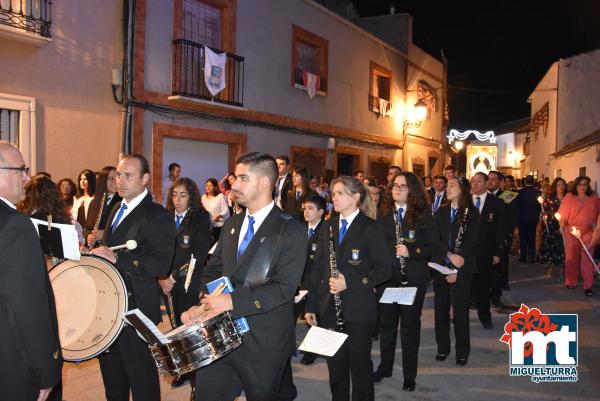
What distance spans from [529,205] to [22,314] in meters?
12.3

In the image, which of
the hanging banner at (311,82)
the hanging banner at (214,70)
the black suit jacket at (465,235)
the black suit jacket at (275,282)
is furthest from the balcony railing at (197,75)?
the black suit jacket at (275,282)

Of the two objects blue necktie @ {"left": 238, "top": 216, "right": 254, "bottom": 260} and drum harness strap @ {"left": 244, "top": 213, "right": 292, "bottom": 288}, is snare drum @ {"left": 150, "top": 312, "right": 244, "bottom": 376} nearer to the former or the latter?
drum harness strap @ {"left": 244, "top": 213, "right": 292, "bottom": 288}

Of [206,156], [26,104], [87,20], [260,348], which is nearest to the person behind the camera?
[260,348]

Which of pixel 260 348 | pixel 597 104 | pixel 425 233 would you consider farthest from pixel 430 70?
pixel 260 348

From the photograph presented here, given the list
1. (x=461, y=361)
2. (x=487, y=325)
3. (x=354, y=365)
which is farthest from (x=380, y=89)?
(x=354, y=365)

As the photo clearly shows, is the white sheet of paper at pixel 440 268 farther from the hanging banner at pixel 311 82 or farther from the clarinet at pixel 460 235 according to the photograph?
the hanging banner at pixel 311 82

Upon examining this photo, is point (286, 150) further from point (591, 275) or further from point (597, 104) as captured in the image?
point (597, 104)

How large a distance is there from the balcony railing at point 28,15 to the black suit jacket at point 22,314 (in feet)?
25.1

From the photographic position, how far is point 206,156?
13.1 metres

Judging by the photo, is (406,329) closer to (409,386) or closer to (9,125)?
(409,386)

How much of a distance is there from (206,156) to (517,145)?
3805 cm

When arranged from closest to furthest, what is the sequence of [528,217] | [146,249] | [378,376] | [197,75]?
[146,249] < [378,376] < [197,75] < [528,217]

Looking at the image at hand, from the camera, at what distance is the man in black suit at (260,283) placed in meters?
3.18

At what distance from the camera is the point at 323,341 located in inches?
154
